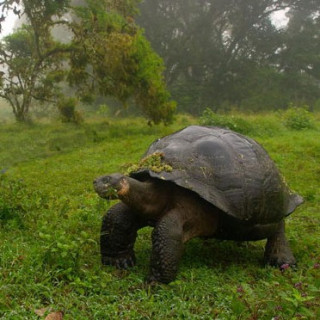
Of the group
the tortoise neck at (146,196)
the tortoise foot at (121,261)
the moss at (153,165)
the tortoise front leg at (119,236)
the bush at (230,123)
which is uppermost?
the moss at (153,165)

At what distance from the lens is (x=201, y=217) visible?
3.43 m

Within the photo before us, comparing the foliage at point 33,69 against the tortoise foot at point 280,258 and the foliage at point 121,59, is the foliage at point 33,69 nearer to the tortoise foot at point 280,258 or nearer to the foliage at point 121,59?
the foliage at point 121,59

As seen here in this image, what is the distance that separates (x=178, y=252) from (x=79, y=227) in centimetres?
143

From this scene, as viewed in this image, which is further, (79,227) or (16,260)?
(79,227)

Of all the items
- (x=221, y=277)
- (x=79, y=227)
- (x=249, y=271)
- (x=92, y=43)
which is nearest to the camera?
(x=221, y=277)

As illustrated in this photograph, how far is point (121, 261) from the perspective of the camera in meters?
3.48

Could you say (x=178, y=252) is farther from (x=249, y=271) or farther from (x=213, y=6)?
(x=213, y=6)

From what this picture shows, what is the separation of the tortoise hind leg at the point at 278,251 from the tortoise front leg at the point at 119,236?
44.1 inches

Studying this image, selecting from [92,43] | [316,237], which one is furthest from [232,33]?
[316,237]

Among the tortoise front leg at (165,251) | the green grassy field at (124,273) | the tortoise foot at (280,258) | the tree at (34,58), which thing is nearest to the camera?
the green grassy field at (124,273)

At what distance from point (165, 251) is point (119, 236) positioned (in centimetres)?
51

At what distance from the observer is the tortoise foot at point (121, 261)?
136 inches

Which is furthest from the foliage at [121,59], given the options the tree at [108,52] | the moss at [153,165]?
the moss at [153,165]

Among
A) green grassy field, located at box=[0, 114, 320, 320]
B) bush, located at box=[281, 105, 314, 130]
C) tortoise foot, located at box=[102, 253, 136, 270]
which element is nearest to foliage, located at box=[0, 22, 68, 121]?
bush, located at box=[281, 105, 314, 130]
